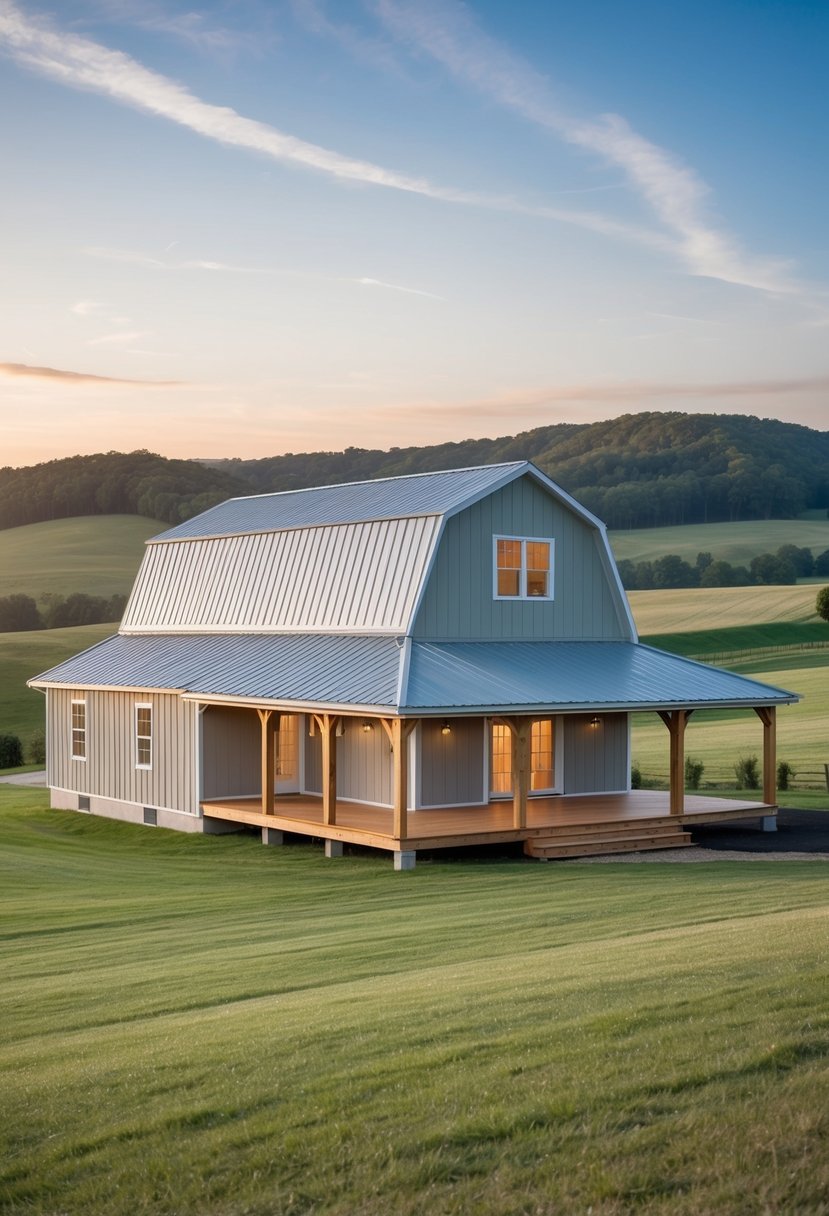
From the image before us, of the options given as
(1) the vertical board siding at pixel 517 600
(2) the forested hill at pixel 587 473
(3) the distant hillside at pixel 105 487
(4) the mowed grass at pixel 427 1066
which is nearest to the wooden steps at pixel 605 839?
(1) the vertical board siding at pixel 517 600

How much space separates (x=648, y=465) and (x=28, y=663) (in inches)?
2947

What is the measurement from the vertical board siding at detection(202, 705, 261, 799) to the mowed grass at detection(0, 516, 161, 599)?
238ft

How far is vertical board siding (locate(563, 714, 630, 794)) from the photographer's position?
1007 inches

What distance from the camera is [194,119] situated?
28938 mm

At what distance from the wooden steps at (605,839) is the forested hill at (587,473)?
95.8m

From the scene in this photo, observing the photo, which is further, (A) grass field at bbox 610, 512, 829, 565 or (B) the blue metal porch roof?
(A) grass field at bbox 610, 512, 829, 565

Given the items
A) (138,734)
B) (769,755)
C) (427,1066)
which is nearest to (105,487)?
(138,734)

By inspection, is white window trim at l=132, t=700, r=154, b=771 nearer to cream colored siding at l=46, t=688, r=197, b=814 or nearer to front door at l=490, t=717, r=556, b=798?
cream colored siding at l=46, t=688, r=197, b=814

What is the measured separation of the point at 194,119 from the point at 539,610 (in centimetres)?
1406

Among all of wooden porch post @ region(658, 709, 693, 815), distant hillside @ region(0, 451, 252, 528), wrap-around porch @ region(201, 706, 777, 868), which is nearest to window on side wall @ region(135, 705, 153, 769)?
wrap-around porch @ region(201, 706, 777, 868)

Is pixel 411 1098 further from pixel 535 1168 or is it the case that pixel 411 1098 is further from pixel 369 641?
pixel 369 641

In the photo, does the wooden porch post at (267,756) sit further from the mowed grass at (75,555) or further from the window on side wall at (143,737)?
the mowed grass at (75,555)

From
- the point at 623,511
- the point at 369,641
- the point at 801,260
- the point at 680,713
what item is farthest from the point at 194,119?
the point at 623,511

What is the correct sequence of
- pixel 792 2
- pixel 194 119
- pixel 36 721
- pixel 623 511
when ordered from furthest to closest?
1. pixel 623 511
2. pixel 36 721
3. pixel 194 119
4. pixel 792 2
